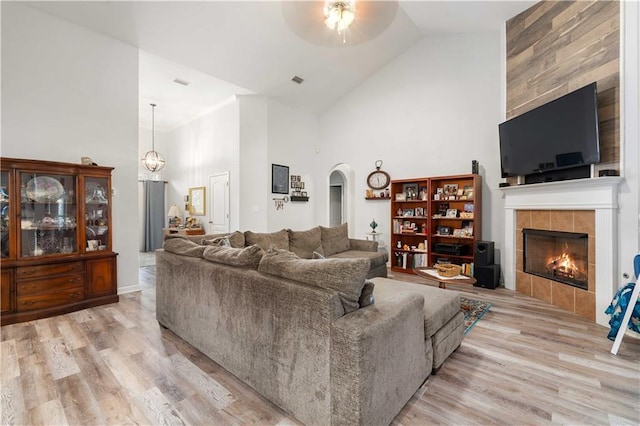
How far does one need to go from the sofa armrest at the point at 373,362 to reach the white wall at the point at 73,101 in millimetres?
Result: 3854

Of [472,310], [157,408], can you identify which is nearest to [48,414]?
[157,408]

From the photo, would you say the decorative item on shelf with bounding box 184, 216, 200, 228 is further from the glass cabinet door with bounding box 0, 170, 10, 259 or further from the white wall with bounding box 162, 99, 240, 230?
→ the glass cabinet door with bounding box 0, 170, 10, 259

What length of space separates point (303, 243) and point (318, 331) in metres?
2.76

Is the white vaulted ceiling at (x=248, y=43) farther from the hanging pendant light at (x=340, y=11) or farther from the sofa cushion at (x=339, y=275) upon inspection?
the sofa cushion at (x=339, y=275)

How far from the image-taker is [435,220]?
16.8 feet

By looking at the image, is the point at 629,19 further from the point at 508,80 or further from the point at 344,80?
the point at 344,80

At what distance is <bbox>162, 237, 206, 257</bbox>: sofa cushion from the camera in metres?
2.42

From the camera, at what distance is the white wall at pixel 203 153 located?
591 centimetres

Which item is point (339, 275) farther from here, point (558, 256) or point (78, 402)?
point (558, 256)

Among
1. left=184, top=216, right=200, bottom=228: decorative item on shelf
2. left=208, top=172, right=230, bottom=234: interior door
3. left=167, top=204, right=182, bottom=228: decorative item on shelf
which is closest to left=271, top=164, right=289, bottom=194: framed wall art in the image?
left=208, top=172, right=230, bottom=234: interior door

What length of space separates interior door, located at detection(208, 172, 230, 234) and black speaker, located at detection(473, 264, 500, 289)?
15.6ft

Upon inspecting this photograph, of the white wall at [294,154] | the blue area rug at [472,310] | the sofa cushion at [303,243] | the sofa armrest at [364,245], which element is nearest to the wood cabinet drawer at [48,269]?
the sofa cushion at [303,243]

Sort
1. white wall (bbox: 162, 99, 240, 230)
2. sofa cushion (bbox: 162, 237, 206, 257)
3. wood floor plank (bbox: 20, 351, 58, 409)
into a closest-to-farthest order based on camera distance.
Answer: wood floor plank (bbox: 20, 351, 58, 409) < sofa cushion (bbox: 162, 237, 206, 257) < white wall (bbox: 162, 99, 240, 230)

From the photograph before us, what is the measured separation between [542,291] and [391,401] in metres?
3.22
